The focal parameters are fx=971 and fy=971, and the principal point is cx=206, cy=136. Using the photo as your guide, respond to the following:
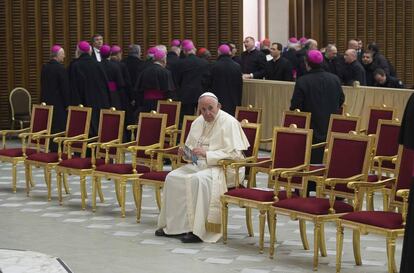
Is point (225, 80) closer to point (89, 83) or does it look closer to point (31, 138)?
point (89, 83)

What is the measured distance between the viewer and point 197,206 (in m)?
8.77

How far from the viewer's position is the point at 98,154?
36.6 feet

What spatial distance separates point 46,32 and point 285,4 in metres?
6.36

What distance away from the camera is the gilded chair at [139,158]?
33.0 feet

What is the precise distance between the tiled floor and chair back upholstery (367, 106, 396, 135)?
3.00ft

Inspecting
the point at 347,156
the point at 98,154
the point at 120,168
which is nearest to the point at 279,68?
the point at 98,154

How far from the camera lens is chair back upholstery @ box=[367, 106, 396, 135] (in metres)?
11.0

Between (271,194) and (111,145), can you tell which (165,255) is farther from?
(111,145)

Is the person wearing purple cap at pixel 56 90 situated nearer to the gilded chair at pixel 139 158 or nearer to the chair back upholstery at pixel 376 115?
the gilded chair at pixel 139 158

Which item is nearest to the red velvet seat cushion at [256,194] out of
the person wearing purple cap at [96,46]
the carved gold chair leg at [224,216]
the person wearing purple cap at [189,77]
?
the carved gold chair leg at [224,216]

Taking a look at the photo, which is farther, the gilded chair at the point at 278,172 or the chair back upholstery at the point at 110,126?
the chair back upholstery at the point at 110,126

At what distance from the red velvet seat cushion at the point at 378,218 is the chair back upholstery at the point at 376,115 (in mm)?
3854

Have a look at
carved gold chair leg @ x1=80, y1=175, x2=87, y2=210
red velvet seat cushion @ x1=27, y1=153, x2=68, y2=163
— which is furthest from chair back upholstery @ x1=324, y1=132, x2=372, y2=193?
red velvet seat cushion @ x1=27, y1=153, x2=68, y2=163

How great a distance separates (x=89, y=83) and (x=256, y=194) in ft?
22.5
